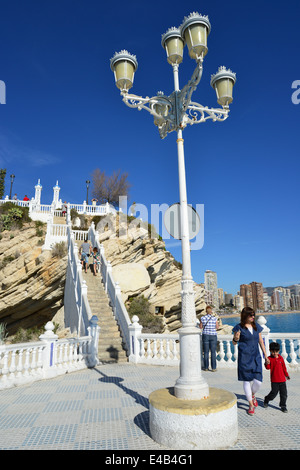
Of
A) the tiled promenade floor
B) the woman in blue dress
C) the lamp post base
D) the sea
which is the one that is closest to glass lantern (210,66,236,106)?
the woman in blue dress

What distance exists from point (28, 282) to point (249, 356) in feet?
58.8

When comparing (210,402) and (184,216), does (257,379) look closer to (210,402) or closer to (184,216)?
(210,402)

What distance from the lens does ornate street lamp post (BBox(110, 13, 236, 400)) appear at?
3871 millimetres

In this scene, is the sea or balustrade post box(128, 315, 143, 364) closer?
balustrade post box(128, 315, 143, 364)

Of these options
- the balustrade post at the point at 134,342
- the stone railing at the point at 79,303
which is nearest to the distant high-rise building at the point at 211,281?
the stone railing at the point at 79,303

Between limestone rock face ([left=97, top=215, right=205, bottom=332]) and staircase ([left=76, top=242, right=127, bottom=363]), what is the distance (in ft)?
14.7

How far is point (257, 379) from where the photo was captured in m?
4.37

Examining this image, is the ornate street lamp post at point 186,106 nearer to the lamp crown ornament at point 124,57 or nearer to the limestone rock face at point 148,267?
the lamp crown ornament at point 124,57

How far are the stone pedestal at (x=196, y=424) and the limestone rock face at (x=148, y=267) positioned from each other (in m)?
14.6

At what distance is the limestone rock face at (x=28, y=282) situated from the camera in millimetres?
18906

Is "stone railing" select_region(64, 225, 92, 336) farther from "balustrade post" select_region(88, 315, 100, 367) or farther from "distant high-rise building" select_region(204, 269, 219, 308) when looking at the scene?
"distant high-rise building" select_region(204, 269, 219, 308)

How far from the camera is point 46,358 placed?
7383 millimetres

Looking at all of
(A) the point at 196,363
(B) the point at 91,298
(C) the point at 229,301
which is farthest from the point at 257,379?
(C) the point at 229,301
